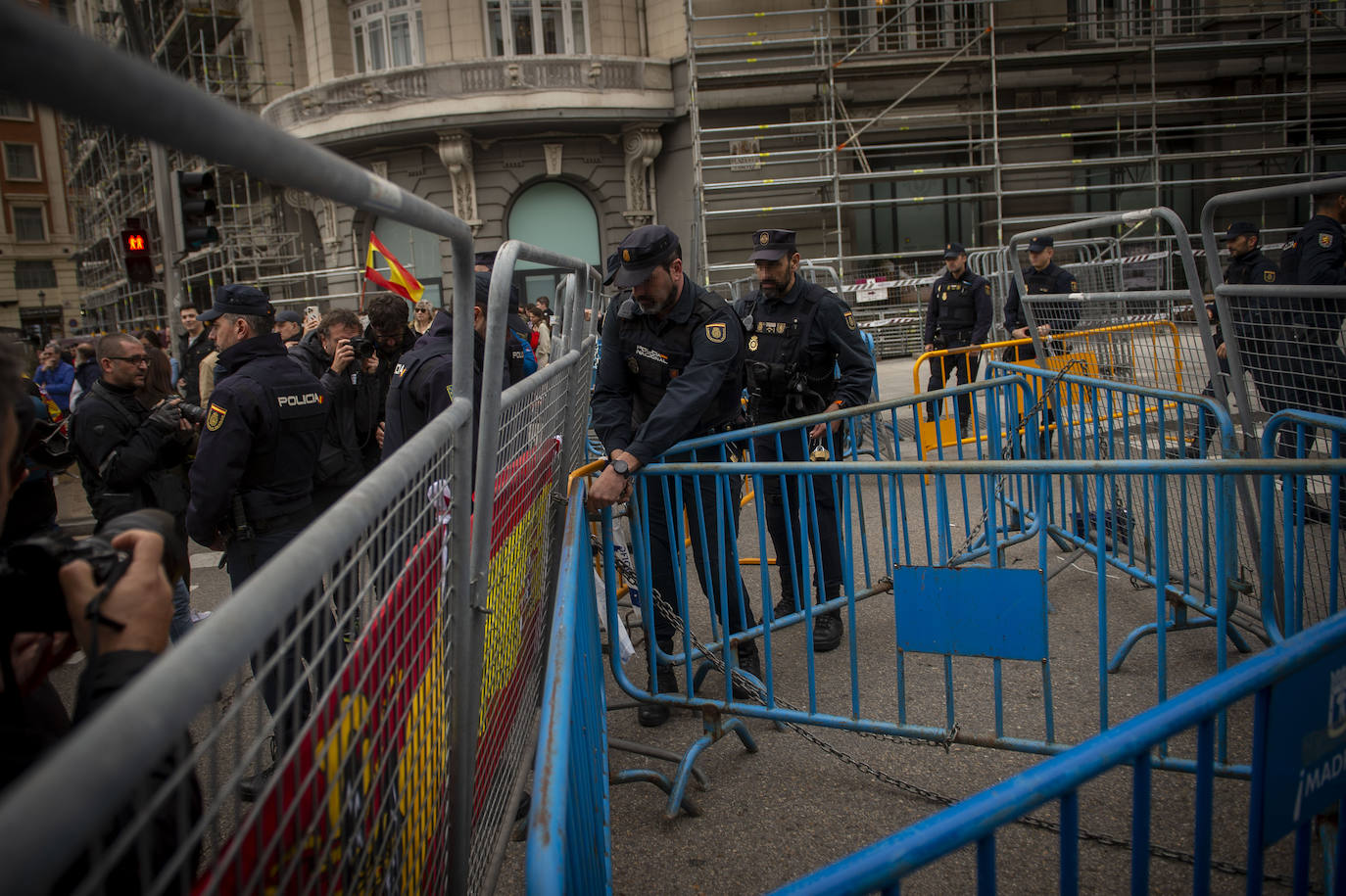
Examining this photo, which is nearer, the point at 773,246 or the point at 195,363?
the point at 773,246

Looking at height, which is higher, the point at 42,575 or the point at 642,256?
the point at 642,256

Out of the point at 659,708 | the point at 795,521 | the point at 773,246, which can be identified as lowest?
the point at 659,708

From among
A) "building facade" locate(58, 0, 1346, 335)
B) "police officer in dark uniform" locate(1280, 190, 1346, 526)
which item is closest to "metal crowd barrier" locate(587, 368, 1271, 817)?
"police officer in dark uniform" locate(1280, 190, 1346, 526)

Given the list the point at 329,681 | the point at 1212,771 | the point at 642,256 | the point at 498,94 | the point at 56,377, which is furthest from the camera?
the point at 498,94

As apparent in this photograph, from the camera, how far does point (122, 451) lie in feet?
14.0

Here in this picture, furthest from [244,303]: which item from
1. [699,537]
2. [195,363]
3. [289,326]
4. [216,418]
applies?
[195,363]

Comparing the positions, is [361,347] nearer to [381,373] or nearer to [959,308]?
[381,373]

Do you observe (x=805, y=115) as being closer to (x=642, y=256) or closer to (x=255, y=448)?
(x=642, y=256)

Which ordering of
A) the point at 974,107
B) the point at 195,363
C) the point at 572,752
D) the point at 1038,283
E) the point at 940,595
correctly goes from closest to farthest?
the point at 572,752, the point at 940,595, the point at 195,363, the point at 1038,283, the point at 974,107

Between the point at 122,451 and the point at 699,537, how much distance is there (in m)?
2.80

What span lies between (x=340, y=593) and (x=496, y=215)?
2052 cm

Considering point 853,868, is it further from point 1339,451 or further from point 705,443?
point 1339,451

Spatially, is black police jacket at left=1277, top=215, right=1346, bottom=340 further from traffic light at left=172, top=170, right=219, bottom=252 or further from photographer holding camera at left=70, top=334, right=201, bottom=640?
traffic light at left=172, top=170, right=219, bottom=252

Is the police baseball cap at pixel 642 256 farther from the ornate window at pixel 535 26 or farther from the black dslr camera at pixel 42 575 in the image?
the ornate window at pixel 535 26
